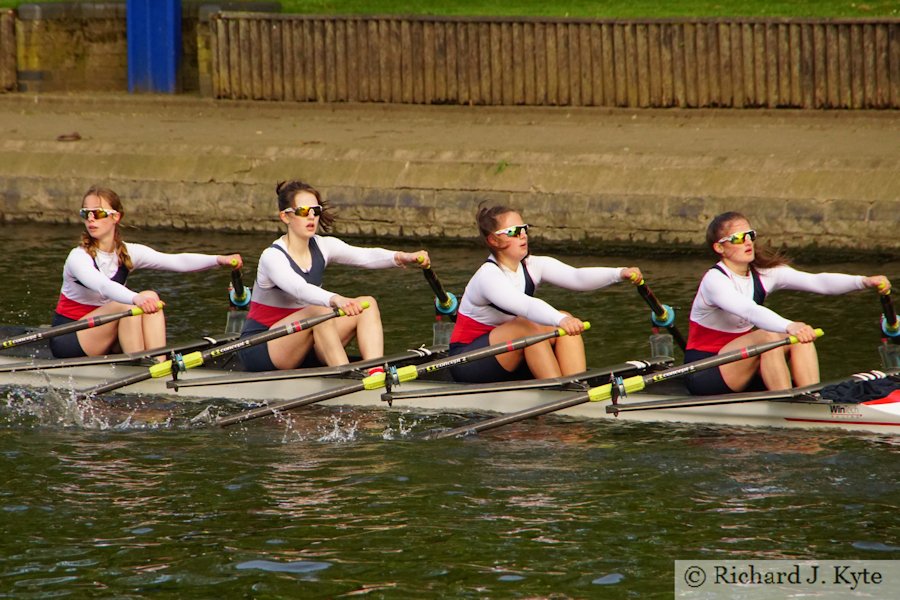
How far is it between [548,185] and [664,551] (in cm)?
881

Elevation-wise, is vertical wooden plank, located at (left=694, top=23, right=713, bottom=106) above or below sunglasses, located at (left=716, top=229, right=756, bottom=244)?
above

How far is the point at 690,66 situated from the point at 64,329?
1009 cm

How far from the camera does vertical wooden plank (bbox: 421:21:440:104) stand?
19.5m

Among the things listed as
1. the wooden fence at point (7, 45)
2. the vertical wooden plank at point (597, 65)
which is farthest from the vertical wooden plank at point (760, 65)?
the wooden fence at point (7, 45)

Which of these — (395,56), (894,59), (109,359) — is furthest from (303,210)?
(395,56)

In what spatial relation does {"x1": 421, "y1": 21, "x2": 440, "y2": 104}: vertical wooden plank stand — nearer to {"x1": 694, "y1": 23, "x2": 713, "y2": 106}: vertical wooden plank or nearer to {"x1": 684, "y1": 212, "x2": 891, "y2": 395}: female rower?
{"x1": 694, "y1": 23, "x2": 713, "y2": 106}: vertical wooden plank

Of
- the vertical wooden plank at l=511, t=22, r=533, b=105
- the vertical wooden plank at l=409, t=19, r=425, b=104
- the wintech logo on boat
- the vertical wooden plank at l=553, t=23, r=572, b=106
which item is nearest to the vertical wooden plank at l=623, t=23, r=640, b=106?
→ the vertical wooden plank at l=553, t=23, r=572, b=106

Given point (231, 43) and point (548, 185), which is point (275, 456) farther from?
point (231, 43)

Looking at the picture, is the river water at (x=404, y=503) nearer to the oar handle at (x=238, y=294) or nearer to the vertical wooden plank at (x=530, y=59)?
the oar handle at (x=238, y=294)

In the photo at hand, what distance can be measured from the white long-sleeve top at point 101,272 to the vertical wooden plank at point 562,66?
914 centimetres

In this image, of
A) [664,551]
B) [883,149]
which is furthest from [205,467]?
[883,149]

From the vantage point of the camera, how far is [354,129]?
18.7 metres

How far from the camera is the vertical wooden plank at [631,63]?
18.5 meters

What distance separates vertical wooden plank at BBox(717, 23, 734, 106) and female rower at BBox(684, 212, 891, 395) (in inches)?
361
